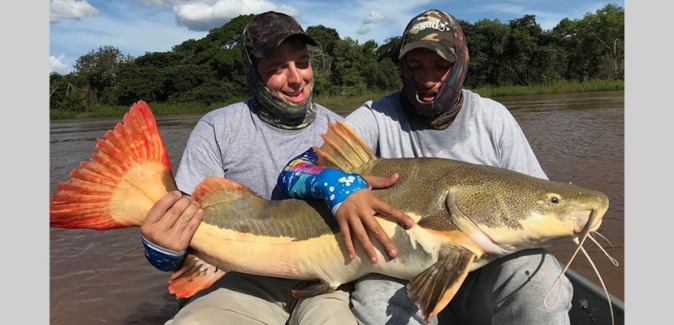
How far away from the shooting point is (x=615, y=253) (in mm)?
4750

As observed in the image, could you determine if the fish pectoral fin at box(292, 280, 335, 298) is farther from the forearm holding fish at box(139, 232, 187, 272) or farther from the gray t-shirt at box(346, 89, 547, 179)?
the gray t-shirt at box(346, 89, 547, 179)

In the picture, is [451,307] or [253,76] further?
[253,76]

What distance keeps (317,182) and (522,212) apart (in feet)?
2.98

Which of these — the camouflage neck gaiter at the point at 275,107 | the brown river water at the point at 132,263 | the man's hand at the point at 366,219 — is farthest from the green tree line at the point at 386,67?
the man's hand at the point at 366,219

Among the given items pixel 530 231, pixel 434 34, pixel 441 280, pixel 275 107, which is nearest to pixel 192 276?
pixel 275 107

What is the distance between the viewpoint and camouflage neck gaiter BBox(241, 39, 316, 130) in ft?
9.86

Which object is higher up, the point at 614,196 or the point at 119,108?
the point at 119,108

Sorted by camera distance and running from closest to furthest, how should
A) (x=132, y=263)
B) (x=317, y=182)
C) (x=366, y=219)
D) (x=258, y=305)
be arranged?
(x=366, y=219), (x=317, y=182), (x=258, y=305), (x=132, y=263)


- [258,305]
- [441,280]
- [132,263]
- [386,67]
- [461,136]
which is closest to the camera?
[441,280]

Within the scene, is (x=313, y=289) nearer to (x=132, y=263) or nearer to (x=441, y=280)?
(x=441, y=280)

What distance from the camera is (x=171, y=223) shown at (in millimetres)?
2395

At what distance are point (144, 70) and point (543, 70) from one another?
27.8 m

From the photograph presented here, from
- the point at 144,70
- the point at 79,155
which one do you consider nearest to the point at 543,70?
the point at 144,70

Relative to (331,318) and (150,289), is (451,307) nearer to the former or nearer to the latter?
(331,318)
